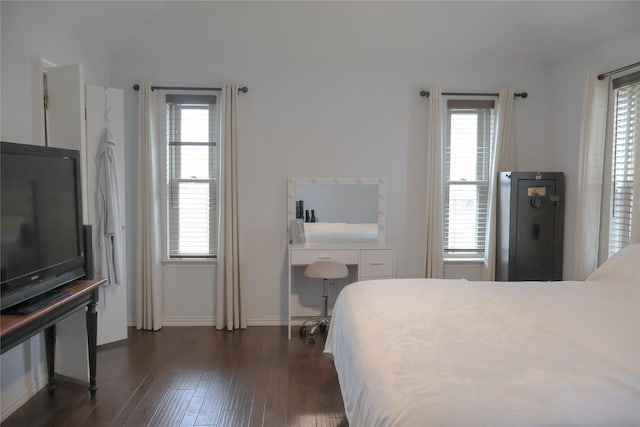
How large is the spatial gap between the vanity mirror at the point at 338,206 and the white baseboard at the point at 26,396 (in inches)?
86.9

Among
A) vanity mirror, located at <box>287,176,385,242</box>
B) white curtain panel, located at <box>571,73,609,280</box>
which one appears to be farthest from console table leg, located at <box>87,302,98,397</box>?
white curtain panel, located at <box>571,73,609,280</box>

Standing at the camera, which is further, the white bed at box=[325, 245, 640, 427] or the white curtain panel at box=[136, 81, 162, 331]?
the white curtain panel at box=[136, 81, 162, 331]

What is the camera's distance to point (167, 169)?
3986 millimetres

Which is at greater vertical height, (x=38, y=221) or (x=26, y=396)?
(x=38, y=221)

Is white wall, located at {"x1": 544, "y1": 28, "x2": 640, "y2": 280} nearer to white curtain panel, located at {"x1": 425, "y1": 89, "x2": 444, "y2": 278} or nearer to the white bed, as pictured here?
white curtain panel, located at {"x1": 425, "y1": 89, "x2": 444, "y2": 278}

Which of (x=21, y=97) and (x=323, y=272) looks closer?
(x=21, y=97)

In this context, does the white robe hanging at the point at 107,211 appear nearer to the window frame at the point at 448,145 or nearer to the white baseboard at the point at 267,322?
the white baseboard at the point at 267,322

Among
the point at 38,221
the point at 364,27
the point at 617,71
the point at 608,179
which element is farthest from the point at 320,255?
the point at 617,71

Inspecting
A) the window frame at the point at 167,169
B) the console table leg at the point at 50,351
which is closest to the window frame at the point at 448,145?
the window frame at the point at 167,169

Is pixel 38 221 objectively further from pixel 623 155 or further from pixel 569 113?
pixel 569 113

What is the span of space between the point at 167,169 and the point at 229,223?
0.79 metres

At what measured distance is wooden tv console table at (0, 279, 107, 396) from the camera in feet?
6.02

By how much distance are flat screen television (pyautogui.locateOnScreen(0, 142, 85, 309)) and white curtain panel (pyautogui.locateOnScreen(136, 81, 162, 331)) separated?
1274 millimetres

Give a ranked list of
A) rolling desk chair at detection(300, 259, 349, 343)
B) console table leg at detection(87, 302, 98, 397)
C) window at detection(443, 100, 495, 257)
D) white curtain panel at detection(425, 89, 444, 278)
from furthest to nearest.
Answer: window at detection(443, 100, 495, 257), white curtain panel at detection(425, 89, 444, 278), rolling desk chair at detection(300, 259, 349, 343), console table leg at detection(87, 302, 98, 397)
